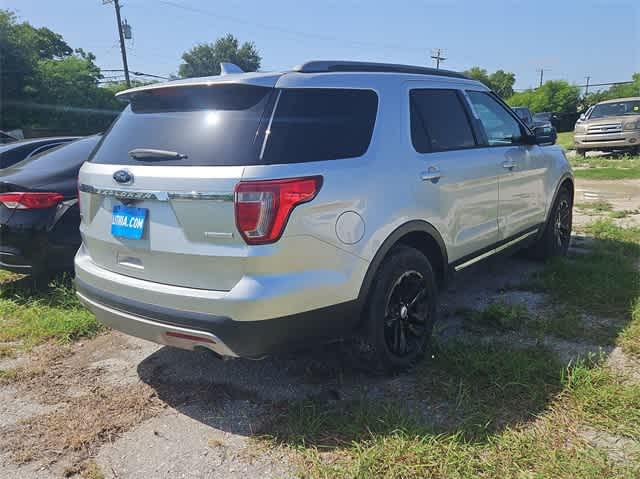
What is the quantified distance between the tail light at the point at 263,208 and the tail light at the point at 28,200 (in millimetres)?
2774

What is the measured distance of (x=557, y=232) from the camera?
17.6ft

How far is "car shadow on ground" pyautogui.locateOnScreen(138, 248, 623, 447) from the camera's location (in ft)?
8.68

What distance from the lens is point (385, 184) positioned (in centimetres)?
288

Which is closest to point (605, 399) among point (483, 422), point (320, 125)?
point (483, 422)

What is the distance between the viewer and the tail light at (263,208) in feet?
7.65

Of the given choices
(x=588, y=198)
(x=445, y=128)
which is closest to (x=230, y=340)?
(x=445, y=128)

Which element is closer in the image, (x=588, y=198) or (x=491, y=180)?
(x=491, y=180)

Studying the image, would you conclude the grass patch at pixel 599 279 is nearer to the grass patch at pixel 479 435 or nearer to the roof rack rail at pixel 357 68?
the grass patch at pixel 479 435

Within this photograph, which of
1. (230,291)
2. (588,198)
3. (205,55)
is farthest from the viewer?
(205,55)

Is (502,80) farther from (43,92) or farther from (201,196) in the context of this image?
(201,196)

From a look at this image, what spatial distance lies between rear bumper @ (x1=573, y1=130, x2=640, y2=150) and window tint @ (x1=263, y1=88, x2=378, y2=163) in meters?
15.1

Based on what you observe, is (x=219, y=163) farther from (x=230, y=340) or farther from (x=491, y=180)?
(x=491, y=180)

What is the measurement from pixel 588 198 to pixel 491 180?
6.67 meters

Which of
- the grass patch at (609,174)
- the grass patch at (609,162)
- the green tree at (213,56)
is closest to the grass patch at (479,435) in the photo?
the grass patch at (609,174)
